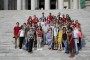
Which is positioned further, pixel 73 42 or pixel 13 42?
pixel 13 42

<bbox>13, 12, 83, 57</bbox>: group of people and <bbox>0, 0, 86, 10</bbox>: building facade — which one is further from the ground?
<bbox>0, 0, 86, 10</bbox>: building facade

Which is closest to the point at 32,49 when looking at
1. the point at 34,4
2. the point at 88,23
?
the point at 88,23

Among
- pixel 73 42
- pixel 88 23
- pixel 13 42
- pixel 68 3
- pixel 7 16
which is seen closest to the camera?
pixel 73 42

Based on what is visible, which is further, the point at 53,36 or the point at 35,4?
the point at 35,4

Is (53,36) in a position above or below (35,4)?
below

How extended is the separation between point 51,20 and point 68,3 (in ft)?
177

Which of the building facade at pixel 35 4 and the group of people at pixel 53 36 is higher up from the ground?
the building facade at pixel 35 4

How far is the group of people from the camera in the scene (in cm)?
2083

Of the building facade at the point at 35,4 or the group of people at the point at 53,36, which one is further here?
the building facade at the point at 35,4

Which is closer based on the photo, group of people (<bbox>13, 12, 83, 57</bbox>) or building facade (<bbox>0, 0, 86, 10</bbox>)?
group of people (<bbox>13, 12, 83, 57</bbox>)

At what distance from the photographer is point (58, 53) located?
2103 cm

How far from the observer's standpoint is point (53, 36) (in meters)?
21.6

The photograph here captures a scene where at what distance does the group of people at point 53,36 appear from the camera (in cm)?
2083

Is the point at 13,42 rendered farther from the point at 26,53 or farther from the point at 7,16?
the point at 7,16
